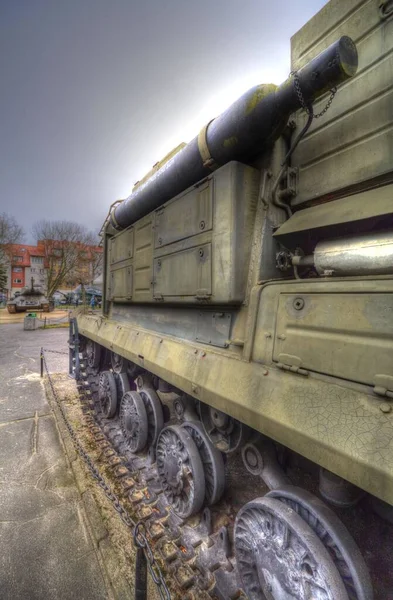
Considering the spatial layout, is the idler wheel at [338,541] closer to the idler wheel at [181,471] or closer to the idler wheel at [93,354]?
the idler wheel at [181,471]

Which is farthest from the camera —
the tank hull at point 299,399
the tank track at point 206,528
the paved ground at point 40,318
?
the paved ground at point 40,318

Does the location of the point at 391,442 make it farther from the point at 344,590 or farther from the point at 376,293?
the point at 344,590

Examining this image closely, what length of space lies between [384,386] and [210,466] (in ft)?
6.06

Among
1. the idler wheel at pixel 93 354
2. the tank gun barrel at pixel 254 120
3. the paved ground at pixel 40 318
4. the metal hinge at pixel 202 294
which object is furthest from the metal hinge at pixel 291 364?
the paved ground at pixel 40 318

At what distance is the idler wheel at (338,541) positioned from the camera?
4.25 ft

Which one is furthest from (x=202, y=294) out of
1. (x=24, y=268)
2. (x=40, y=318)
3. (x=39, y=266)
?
(x=39, y=266)

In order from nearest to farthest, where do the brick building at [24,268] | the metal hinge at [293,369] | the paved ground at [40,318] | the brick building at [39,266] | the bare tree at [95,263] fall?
the metal hinge at [293,369] → the paved ground at [40,318] → the bare tree at [95,263] → the brick building at [39,266] → the brick building at [24,268]

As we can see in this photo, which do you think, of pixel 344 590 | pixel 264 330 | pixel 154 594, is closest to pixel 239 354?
pixel 264 330

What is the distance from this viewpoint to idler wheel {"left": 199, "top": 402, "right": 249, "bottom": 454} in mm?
2170

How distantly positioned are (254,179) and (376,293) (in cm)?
146

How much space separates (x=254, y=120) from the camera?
78.7 inches

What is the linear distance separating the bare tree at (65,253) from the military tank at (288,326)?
35.1m

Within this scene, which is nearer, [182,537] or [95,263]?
[182,537]

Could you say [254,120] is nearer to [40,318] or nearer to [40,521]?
[40,521]
